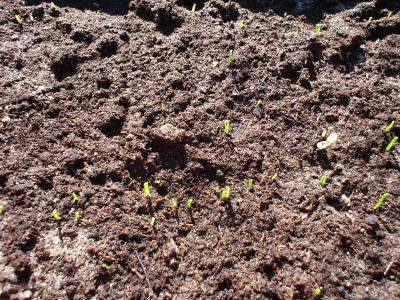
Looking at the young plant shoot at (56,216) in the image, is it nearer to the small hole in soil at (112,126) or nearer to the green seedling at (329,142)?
the small hole in soil at (112,126)

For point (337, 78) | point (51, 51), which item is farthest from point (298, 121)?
point (51, 51)

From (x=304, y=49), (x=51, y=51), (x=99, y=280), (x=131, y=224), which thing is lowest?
(x=99, y=280)

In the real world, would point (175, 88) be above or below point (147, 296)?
above

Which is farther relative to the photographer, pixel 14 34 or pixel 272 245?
pixel 14 34

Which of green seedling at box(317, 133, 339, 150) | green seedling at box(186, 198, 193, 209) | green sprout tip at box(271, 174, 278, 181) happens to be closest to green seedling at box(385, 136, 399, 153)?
green seedling at box(317, 133, 339, 150)

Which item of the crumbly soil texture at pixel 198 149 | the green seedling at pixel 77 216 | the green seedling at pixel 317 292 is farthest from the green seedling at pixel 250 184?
the green seedling at pixel 77 216

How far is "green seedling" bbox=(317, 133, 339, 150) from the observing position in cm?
212

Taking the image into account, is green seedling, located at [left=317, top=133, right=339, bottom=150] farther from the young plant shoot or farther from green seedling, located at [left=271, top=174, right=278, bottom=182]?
the young plant shoot

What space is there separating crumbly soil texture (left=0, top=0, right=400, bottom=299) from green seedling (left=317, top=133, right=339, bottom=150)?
0.03 metres

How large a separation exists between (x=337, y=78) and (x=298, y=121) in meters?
0.47

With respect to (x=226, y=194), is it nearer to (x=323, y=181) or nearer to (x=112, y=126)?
(x=323, y=181)

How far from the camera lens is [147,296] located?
1.69m

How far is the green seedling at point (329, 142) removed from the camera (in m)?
2.12

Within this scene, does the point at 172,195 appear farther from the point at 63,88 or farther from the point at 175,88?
the point at 63,88
